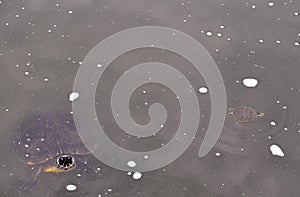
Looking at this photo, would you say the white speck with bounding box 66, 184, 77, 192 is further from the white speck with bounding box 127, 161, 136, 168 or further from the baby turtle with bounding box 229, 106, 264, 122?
the baby turtle with bounding box 229, 106, 264, 122

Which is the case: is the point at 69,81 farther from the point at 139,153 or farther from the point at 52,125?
the point at 139,153

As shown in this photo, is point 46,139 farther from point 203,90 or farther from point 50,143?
point 203,90

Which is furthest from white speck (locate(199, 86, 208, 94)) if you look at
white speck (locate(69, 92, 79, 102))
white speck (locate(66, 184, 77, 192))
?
white speck (locate(66, 184, 77, 192))

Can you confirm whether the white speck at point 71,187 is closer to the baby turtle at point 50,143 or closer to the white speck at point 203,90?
the baby turtle at point 50,143

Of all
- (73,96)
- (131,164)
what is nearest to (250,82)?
(131,164)

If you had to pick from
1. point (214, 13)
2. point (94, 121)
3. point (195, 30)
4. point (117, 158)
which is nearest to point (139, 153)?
point (117, 158)

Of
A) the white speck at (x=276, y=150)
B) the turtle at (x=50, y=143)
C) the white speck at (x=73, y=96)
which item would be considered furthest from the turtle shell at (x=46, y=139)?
the white speck at (x=276, y=150)
